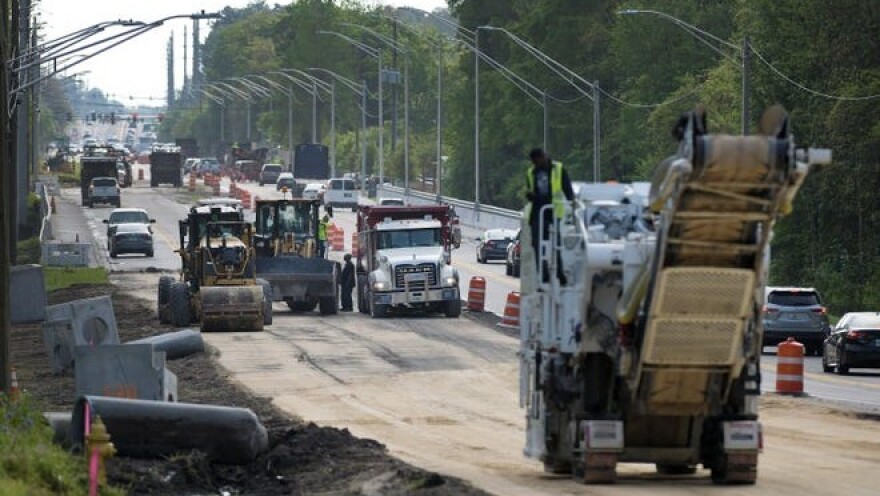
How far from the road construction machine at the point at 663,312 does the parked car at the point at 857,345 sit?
70.5 ft

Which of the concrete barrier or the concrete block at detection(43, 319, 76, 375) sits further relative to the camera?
the concrete barrier

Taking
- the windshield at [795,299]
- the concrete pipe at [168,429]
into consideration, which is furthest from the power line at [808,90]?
the concrete pipe at [168,429]

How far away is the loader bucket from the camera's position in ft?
161

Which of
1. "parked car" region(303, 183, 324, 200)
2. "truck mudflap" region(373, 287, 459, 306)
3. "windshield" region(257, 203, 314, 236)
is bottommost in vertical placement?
"truck mudflap" region(373, 287, 459, 306)

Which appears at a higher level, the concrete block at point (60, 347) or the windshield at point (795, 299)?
the windshield at point (795, 299)

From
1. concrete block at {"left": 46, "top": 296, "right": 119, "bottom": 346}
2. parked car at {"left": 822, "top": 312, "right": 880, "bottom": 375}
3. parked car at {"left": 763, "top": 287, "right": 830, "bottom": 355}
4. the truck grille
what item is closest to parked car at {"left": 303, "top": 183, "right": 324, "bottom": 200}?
the truck grille

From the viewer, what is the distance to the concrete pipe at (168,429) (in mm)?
23609

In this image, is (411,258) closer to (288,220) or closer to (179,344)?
(288,220)

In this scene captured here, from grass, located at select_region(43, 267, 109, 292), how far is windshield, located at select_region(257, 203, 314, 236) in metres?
13.4

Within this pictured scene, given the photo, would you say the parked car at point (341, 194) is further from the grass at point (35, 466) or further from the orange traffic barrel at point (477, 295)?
the grass at point (35, 466)

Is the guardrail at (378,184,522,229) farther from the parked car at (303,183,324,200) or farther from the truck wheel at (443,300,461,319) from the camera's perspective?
the truck wheel at (443,300,461,319)

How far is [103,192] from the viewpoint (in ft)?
390

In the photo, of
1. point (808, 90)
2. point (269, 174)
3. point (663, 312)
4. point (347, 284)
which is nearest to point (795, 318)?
point (347, 284)

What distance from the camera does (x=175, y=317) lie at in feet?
168
